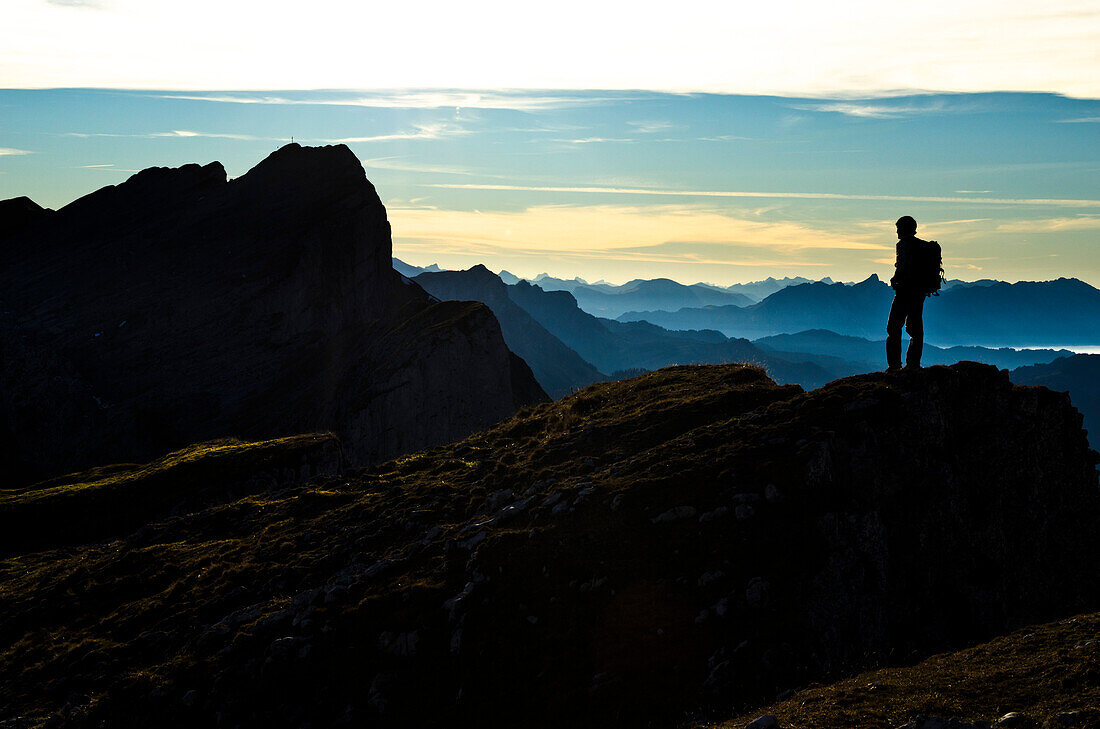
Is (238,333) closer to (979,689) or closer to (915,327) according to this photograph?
(915,327)

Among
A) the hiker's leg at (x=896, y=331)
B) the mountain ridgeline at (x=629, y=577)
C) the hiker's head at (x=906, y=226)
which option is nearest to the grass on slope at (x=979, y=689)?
the mountain ridgeline at (x=629, y=577)

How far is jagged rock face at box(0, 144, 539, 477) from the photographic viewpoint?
80375mm

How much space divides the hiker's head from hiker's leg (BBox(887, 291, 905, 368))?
6.69 feet

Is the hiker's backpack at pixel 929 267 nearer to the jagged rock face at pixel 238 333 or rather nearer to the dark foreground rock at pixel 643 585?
the dark foreground rock at pixel 643 585

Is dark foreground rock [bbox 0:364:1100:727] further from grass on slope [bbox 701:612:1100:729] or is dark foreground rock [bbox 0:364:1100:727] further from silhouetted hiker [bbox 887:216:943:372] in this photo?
silhouetted hiker [bbox 887:216:943:372]

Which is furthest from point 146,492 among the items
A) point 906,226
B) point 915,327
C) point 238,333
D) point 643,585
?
point 238,333

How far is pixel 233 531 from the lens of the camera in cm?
2812

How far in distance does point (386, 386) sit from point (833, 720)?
69.2 m

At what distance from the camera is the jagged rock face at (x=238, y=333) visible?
264 feet

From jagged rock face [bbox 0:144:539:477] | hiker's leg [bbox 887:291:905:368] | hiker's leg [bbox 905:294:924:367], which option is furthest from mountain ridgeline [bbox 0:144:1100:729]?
jagged rock face [bbox 0:144:539:477]

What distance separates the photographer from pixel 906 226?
22.4m

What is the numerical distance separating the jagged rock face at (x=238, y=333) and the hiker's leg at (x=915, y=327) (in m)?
61.0

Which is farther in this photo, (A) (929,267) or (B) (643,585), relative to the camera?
(A) (929,267)

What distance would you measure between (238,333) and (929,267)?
8794cm
